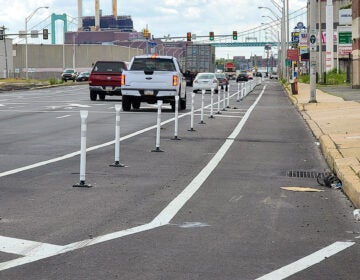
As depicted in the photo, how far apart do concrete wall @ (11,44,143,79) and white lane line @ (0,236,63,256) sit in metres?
140

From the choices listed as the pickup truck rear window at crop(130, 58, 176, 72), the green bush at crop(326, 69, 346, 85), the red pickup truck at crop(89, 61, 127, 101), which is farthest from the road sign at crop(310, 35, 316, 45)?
the green bush at crop(326, 69, 346, 85)

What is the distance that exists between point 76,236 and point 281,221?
2.35 m

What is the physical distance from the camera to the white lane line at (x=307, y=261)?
6.57 metres

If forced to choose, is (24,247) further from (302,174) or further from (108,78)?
(108,78)

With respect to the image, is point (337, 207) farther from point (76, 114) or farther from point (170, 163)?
point (76, 114)

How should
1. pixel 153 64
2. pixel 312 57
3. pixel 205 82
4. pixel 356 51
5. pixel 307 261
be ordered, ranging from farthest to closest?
pixel 356 51 < pixel 205 82 < pixel 312 57 < pixel 153 64 < pixel 307 261

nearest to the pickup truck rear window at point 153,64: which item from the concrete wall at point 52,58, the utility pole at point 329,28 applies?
the utility pole at point 329,28

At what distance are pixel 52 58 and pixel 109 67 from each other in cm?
12359

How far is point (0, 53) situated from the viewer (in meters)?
143


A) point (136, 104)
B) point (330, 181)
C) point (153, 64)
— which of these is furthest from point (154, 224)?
point (136, 104)

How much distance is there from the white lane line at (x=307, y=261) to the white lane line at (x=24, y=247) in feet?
6.41

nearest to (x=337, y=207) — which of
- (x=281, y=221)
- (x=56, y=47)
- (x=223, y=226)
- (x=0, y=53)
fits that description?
(x=281, y=221)

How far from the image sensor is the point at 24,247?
7.41 meters

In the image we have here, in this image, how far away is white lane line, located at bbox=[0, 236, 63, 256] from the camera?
7211 millimetres
